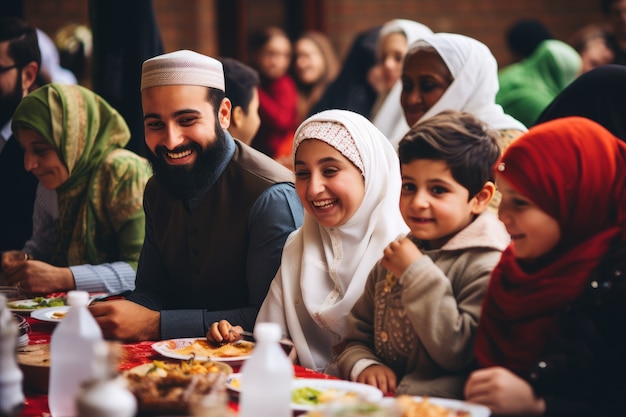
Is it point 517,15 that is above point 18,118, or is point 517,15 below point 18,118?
above

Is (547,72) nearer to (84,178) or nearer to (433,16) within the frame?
(433,16)

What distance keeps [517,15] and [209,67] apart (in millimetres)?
7187

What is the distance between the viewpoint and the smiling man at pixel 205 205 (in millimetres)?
3031

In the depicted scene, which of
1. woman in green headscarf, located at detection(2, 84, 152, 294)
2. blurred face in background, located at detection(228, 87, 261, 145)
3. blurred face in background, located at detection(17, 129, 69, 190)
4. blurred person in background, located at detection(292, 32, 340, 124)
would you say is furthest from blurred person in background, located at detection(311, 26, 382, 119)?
blurred face in background, located at detection(17, 129, 69, 190)

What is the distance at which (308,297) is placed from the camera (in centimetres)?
282

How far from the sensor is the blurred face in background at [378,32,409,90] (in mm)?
5660

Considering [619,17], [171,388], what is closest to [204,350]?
[171,388]

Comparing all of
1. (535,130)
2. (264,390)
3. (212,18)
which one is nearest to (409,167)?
(535,130)

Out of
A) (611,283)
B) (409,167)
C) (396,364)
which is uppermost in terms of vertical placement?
(409,167)

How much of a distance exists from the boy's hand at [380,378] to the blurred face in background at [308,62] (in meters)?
6.23

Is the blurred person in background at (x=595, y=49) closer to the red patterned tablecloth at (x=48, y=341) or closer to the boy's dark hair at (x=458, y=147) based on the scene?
the boy's dark hair at (x=458, y=147)

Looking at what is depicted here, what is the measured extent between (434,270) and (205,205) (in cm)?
112

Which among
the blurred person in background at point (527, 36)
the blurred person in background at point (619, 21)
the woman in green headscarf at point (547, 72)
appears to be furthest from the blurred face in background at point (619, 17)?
the blurred person in background at point (527, 36)

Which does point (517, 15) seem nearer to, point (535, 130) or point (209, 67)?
point (209, 67)
